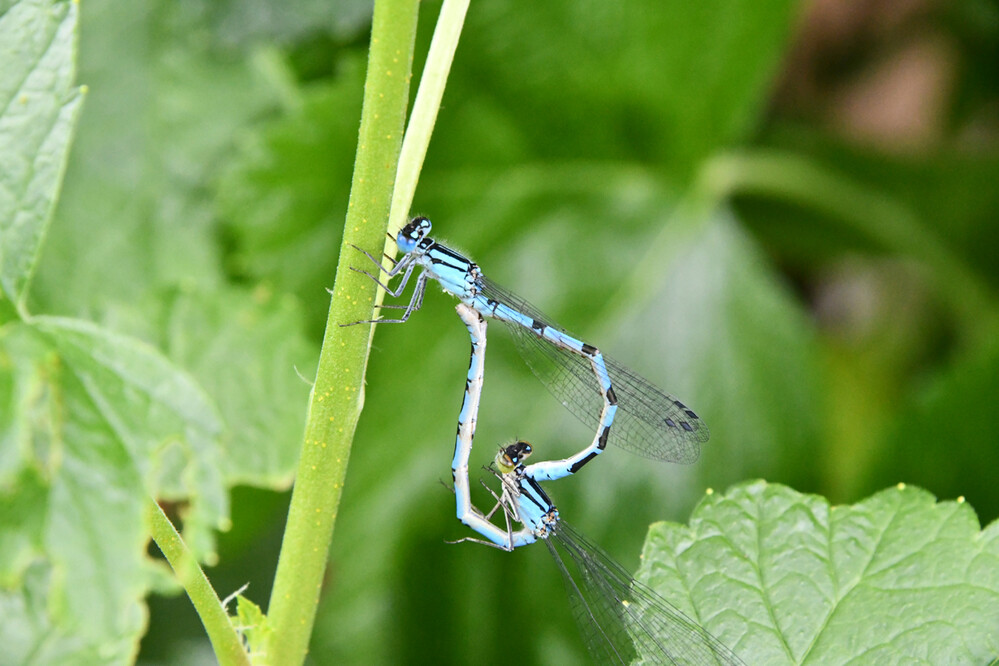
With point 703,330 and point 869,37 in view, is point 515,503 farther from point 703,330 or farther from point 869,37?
point 869,37

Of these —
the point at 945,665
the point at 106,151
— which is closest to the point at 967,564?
the point at 945,665

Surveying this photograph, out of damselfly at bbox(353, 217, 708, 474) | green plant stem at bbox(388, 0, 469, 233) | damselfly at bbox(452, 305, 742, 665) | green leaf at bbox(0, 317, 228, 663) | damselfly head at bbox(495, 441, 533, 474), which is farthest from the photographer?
damselfly at bbox(353, 217, 708, 474)

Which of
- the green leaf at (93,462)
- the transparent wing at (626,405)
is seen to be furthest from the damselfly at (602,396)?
the green leaf at (93,462)

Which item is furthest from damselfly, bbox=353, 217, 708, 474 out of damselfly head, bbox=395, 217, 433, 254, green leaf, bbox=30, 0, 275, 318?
green leaf, bbox=30, 0, 275, 318

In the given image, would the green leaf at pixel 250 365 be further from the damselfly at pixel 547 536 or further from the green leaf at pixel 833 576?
the green leaf at pixel 833 576

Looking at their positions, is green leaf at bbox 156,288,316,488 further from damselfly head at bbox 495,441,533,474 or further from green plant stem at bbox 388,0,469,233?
green plant stem at bbox 388,0,469,233

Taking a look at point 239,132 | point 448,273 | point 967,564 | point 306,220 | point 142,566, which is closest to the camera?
point 142,566
